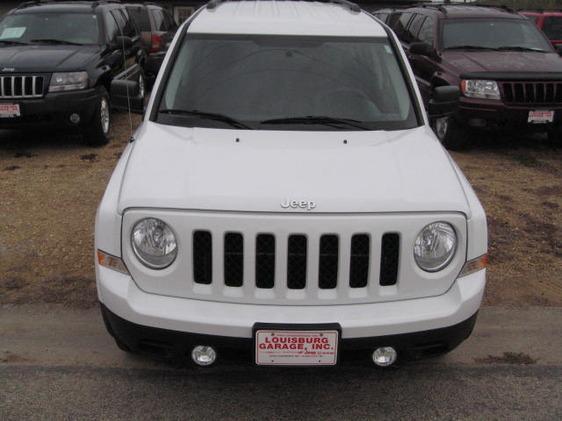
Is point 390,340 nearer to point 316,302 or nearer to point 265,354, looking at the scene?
point 316,302

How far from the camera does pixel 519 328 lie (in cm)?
382

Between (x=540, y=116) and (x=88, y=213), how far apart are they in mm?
5406

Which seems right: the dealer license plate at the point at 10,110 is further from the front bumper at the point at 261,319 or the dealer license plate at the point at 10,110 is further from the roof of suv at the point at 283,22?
the front bumper at the point at 261,319

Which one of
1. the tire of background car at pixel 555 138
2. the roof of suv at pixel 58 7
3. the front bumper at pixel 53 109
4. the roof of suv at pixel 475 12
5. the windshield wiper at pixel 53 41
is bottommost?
the tire of background car at pixel 555 138

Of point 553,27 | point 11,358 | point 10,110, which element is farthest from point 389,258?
point 553,27

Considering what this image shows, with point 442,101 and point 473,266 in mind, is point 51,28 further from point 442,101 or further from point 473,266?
point 473,266

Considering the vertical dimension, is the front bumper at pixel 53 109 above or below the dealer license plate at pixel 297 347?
below

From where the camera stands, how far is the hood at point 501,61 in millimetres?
7484

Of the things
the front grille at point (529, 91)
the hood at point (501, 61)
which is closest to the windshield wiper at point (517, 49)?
the hood at point (501, 61)

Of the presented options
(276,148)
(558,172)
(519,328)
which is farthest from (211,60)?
(558,172)

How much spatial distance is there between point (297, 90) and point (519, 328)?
2.05 m

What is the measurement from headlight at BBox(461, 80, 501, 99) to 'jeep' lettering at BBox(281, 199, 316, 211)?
5481 mm

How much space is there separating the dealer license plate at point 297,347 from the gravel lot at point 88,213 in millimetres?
1854

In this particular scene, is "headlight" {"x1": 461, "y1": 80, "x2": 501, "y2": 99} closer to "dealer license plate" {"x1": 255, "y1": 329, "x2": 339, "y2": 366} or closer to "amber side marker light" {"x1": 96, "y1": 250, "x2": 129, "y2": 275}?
"dealer license plate" {"x1": 255, "y1": 329, "x2": 339, "y2": 366}
